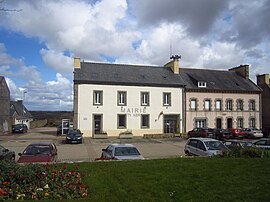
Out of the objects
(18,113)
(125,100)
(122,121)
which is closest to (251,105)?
(125,100)

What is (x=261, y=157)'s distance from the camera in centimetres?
1247

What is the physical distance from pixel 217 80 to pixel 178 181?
36.0 meters

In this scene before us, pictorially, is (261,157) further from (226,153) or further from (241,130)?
(241,130)

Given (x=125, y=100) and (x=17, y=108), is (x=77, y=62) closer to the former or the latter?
(x=125, y=100)

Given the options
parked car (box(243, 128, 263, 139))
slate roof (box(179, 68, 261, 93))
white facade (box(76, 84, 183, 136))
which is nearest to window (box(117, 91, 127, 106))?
white facade (box(76, 84, 183, 136))

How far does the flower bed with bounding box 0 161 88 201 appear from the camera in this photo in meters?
6.56

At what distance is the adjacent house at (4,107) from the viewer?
138ft

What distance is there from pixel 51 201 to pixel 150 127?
3070 cm

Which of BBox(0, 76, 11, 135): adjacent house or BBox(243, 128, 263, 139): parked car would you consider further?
BBox(0, 76, 11, 135): adjacent house

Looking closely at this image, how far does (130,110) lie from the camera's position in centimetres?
3597

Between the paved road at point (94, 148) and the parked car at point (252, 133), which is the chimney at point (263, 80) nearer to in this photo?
the parked car at point (252, 133)

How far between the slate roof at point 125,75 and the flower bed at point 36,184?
27354mm

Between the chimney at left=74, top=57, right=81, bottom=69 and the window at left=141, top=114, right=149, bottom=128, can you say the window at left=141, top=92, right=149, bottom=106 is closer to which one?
the window at left=141, top=114, right=149, bottom=128

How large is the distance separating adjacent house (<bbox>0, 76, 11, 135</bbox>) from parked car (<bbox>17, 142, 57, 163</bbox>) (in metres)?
30.9
